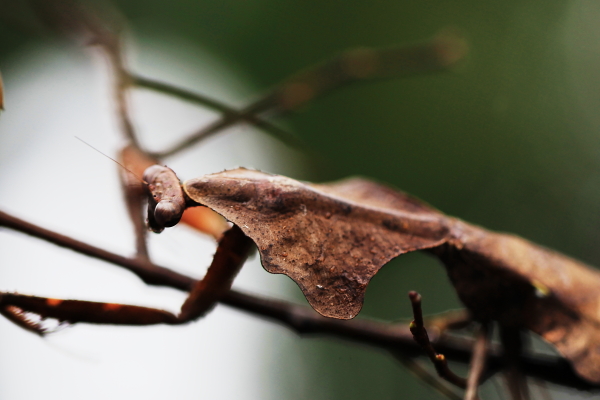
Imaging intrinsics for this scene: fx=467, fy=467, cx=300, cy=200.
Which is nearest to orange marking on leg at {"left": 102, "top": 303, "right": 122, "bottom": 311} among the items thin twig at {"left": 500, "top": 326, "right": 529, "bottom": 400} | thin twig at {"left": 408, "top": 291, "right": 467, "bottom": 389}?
thin twig at {"left": 408, "top": 291, "right": 467, "bottom": 389}

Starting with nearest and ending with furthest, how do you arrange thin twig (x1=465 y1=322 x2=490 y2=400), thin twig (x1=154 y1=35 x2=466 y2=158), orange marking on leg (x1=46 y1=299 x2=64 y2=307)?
1. orange marking on leg (x1=46 y1=299 x2=64 y2=307)
2. thin twig (x1=465 y1=322 x2=490 y2=400)
3. thin twig (x1=154 y1=35 x2=466 y2=158)

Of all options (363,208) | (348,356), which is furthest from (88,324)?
(348,356)

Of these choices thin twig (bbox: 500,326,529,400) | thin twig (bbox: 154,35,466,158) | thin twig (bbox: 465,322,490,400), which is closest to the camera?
thin twig (bbox: 465,322,490,400)

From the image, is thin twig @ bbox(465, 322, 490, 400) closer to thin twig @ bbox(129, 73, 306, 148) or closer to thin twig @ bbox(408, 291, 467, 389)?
thin twig @ bbox(408, 291, 467, 389)

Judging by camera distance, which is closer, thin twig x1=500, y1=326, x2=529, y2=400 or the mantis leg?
the mantis leg

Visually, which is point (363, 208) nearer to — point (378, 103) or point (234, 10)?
point (378, 103)

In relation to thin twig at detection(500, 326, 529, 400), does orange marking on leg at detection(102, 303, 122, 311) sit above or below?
below
